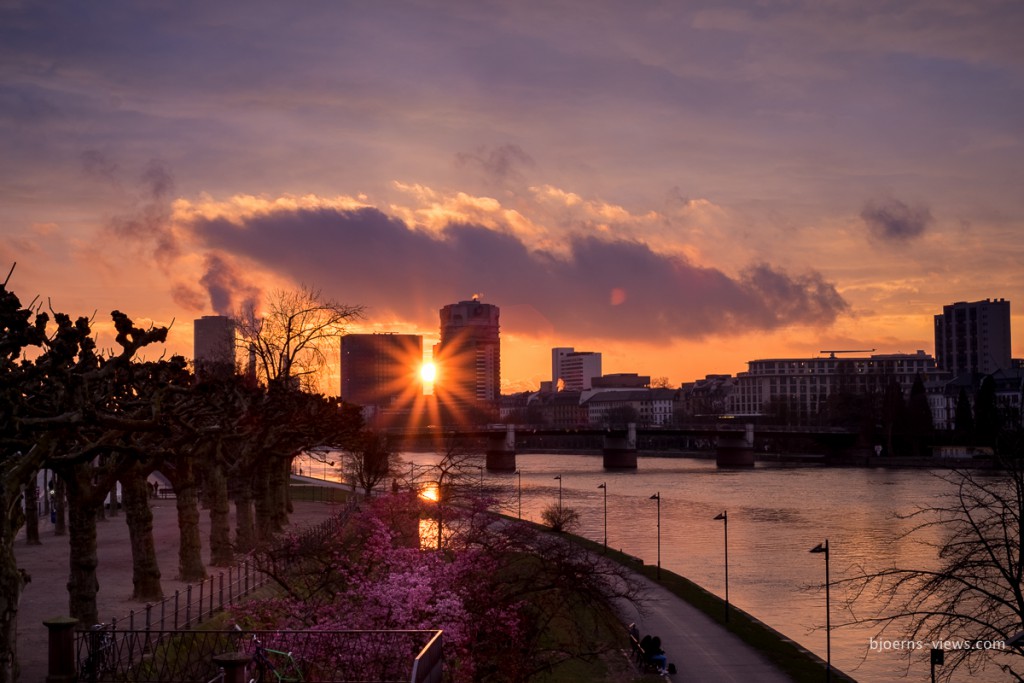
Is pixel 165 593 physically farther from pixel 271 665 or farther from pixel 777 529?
pixel 777 529

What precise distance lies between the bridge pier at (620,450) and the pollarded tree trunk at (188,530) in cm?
14239

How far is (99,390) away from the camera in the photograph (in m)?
37.0

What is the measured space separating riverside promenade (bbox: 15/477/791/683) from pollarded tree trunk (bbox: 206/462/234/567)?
0.62 metres

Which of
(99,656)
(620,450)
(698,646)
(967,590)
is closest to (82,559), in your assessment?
(99,656)

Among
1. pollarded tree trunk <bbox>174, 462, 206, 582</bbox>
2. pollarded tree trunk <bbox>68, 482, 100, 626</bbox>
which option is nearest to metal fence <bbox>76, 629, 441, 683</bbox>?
pollarded tree trunk <bbox>68, 482, 100, 626</bbox>

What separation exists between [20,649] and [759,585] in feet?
139

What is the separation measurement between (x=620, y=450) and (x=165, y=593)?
149 meters

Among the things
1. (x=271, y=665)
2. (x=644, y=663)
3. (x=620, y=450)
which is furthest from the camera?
(x=620, y=450)

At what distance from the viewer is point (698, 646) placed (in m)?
43.5

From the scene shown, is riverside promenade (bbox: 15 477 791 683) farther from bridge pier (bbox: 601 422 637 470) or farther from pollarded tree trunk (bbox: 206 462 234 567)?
bridge pier (bbox: 601 422 637 470)

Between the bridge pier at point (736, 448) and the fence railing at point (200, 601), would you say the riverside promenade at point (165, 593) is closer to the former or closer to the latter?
the fence railing at point (200, 601)

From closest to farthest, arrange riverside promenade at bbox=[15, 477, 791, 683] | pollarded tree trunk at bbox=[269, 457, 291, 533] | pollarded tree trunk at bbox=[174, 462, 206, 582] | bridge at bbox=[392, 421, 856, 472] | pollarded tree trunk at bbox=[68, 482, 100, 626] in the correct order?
pollarded tree trunk at bbox=[68, 482, 100, 626] < riverside promenade at bbox=[15, 477, 791, 683] < pollarded tree trunk at bbox=[174, 462, 206, 582] < pollarded tree trunk at bbox=[269, 457, 291, 533] < bridge at bbox=[392, 421, 856, 472]

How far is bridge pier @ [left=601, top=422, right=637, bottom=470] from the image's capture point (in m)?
184

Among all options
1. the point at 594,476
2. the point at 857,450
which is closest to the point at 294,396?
the point at 594,476
